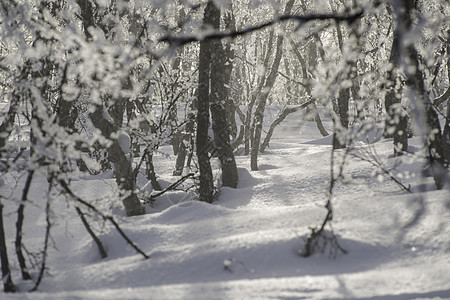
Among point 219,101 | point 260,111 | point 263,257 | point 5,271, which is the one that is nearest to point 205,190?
point 219,101

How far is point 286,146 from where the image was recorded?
1409cm

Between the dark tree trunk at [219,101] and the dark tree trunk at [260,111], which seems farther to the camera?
the dark tree trunk at [260,111]

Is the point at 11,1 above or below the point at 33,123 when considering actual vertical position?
above

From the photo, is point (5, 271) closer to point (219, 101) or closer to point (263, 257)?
point (263, 257)

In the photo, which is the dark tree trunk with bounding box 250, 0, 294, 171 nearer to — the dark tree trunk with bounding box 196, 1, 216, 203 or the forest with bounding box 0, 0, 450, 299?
the forest with bounding box 0, 0, 450, 299

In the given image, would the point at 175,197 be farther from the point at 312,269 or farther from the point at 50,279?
the point at 312,269

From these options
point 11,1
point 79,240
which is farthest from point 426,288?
point 11,1

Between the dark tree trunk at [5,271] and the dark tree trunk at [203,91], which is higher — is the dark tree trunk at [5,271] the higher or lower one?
the lower one

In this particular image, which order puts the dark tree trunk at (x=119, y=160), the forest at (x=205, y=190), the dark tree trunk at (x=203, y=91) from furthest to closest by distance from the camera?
1. the dark tree trunk at (x=203, y=91)
2. the dark tree trunk at (x=119, y=160)
3. the forest at (x=205, y=190)

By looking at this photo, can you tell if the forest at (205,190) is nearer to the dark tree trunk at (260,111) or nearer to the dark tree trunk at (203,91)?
the dark tree trunk at (203,91)

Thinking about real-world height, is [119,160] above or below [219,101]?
below

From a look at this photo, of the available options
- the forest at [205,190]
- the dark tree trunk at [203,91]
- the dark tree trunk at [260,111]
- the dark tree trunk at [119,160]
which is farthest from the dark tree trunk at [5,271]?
the dark tree trunk at [260,111]

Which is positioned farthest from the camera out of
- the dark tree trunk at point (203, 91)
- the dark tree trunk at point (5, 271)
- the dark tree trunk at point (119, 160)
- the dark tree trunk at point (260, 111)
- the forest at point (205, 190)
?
the dark tree trunk at point (260, 111)

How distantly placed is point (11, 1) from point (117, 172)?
226cm
